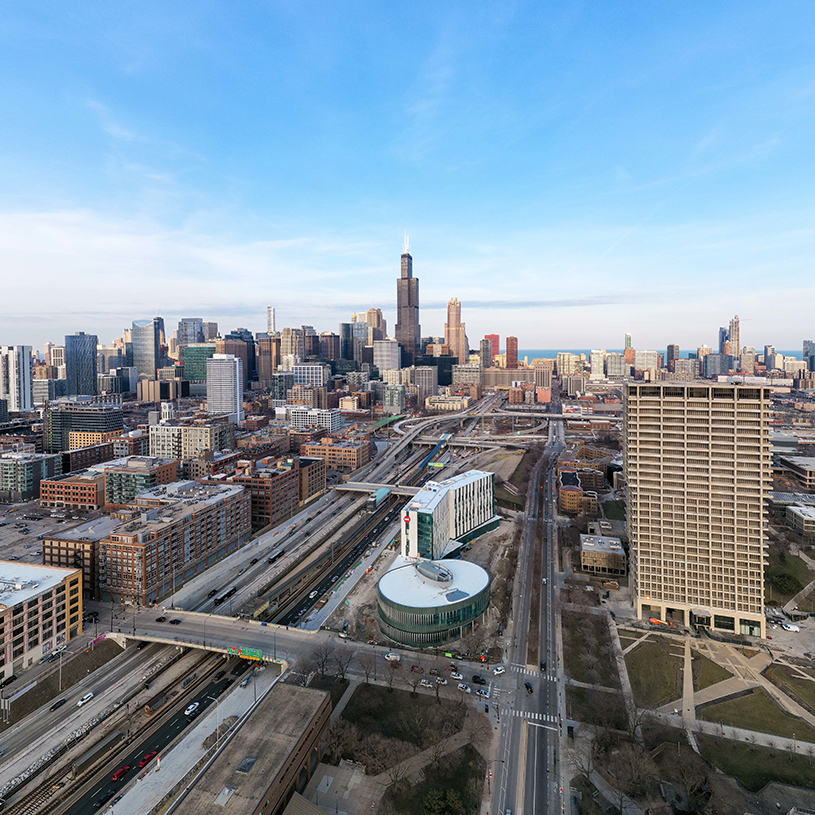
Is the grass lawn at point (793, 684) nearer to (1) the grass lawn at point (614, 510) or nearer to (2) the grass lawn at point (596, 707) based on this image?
(2) the grass lawn at point (596, 707)

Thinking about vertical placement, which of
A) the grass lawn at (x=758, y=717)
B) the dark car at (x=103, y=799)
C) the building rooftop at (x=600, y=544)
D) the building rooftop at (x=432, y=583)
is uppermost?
the building rooftop at (x=600, y=544)

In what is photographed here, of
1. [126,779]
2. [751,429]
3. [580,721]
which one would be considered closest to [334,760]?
[126,779]

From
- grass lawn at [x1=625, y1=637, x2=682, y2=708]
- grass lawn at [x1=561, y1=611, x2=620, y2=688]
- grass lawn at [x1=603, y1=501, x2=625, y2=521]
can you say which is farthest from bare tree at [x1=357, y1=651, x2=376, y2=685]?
grass lawn at [x1=603, y1=501, x2=625, y2=521]

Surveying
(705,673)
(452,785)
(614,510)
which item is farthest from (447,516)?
(452,785)

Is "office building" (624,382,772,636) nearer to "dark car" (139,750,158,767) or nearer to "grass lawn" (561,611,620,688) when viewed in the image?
"grass lawn" (561,611,620,688)

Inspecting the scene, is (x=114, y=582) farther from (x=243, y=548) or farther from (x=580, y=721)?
(x=580, y=721)

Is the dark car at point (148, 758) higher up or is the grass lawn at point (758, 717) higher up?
the grass lawn at point (758, 717)

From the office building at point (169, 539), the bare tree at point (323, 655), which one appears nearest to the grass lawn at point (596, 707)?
the bare tree at point (323, 655)
